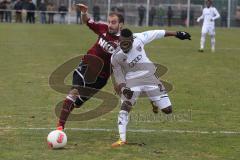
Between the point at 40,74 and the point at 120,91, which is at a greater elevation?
the point at 120,91

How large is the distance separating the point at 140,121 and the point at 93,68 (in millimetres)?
1891

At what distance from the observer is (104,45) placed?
9180mm

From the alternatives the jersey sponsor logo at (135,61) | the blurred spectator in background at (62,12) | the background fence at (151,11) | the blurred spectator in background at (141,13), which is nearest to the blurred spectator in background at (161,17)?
the background fence at (151,11)

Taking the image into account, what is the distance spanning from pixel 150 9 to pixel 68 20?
7699 mm

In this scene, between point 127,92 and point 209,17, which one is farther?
point 209,17

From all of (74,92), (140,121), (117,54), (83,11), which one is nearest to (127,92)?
(117,54)

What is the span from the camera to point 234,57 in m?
23.9

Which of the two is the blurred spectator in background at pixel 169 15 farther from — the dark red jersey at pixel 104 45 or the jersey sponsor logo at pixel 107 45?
Answer: the jersey sponsor logo at pixel 107 45

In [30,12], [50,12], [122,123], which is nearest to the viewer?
[122,123]

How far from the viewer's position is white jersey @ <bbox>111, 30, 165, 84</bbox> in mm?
8664

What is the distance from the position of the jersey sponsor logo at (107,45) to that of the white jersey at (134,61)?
0.39m

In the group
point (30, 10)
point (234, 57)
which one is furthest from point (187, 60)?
point (30, 10)

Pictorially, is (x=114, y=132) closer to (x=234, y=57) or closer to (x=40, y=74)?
(x=40, y=74)

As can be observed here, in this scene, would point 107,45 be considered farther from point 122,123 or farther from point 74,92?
point 122,123
